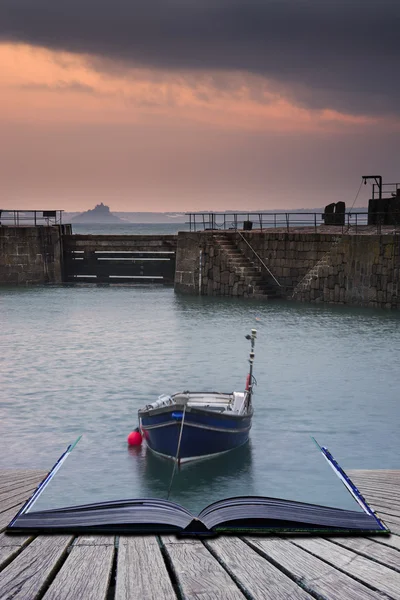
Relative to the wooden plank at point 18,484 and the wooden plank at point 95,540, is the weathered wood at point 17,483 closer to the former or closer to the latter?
the wooden plank at point 18,484

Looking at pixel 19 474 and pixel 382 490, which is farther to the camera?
pixel 19 474

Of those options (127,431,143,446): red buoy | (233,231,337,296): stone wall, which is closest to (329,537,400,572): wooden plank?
(127,431,143,446): red buoy

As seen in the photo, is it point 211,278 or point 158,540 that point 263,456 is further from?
point 211,278

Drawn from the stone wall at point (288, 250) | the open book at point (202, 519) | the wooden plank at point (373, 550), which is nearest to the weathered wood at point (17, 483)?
the open book at point (202, 519)

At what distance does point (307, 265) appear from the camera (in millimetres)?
33156

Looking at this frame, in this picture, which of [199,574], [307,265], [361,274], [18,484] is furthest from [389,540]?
[307,265]

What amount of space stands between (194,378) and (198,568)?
14852 millimetres

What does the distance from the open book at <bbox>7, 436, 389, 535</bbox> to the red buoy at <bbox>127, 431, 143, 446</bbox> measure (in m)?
6.76

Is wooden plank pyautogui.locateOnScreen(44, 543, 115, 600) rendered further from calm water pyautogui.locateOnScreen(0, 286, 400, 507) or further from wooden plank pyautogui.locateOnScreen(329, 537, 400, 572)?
calm water pyautogui.locateOnScreen(0, 286, 400, 507)

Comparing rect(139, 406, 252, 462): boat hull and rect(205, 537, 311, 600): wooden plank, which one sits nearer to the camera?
rect(205, 537, 311, 600): wooden plank

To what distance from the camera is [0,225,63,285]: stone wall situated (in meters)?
41.0

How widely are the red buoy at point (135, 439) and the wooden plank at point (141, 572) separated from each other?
7563 mm

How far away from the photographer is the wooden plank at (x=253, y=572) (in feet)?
14.0

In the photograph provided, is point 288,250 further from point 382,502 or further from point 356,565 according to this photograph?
point 356,565
